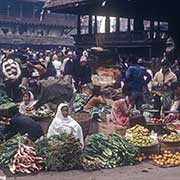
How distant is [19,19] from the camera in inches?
1602

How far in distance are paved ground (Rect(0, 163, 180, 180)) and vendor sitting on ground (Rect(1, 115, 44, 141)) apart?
3.64ft

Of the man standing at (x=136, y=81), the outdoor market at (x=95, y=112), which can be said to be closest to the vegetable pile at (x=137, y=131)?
the outdoor market at (x=95, y=112)

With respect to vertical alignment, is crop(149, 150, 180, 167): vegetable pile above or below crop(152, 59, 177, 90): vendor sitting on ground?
below

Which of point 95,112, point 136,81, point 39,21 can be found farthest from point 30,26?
point 95,112

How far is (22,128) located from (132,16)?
13042mm

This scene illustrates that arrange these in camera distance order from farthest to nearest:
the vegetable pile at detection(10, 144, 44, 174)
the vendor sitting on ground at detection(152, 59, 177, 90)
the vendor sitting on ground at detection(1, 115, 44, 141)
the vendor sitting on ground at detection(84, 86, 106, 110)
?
the vendor sitting on ground at detection(152, 59, 177, 90) < the vendor sitting on ground at detection(84, 86, 106, 110) < the vendor sitting on ground at detection(1, 115, 44, 141) < the vegetable pile at detection(10, 144, 44, 174)

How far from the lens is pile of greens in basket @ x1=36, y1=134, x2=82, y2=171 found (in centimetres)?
764

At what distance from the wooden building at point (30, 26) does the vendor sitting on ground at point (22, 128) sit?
104 feet

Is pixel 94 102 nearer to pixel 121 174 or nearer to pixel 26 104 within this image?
pixel 26 104

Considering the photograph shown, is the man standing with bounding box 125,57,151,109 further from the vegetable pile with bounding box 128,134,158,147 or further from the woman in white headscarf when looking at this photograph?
the woman in white headscarf

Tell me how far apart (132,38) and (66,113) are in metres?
9.10

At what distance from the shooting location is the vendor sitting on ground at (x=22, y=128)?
8.29 meters

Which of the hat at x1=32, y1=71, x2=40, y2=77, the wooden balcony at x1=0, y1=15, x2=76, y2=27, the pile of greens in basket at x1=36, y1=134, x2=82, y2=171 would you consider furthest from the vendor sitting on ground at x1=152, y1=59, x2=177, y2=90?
the wooden balcony at x1=0, y1=15, x2=76, y2=27

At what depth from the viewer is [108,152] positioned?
8.11 m
